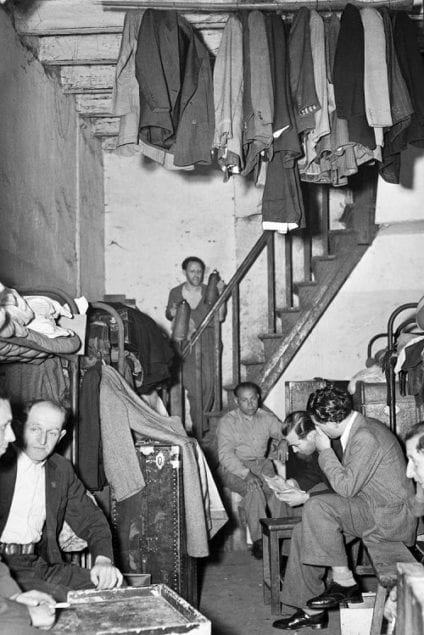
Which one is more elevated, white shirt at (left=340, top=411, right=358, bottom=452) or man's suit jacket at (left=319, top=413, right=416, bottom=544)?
white shirt at (left=340, top=411, right=358, bottom=452)

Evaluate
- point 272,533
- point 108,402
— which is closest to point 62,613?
point 108,402

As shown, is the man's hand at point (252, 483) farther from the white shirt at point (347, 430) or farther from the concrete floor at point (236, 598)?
the white shirt at point (347, 430)

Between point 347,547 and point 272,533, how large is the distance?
1.57ft

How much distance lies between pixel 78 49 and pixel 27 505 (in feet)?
11.6

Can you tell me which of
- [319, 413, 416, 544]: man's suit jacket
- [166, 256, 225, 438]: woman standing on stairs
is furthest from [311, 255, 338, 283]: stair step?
[319, 413, 416, 544]: man's suit jacket

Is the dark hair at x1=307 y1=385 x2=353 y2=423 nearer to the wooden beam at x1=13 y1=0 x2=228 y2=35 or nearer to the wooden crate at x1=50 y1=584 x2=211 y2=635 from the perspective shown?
the wooden crate at x1=50 y1=584 x2=211 y2=635

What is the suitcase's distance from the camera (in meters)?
4.36

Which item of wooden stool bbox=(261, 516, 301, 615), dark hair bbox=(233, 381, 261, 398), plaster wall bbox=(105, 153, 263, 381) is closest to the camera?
wooden stool bbox=(261, 516, 301, 615)

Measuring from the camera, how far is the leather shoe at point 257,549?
5725 mm

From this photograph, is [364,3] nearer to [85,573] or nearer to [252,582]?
[85,573]

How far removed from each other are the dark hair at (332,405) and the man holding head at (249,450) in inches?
62.3

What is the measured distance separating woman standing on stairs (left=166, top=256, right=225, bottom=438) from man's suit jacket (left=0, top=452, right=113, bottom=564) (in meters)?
3.27

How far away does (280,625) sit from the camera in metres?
4.30

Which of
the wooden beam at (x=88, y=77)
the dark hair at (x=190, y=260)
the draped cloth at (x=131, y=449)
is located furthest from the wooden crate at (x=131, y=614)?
the dark hair at (x=190, y=260)
